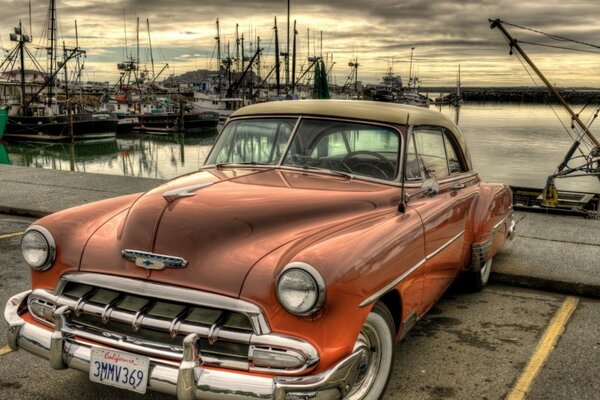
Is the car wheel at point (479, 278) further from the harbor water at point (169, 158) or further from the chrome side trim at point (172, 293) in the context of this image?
the harbor water at point (169, 158)

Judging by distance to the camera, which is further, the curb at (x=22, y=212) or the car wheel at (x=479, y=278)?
the curb at (x=22, y=212)

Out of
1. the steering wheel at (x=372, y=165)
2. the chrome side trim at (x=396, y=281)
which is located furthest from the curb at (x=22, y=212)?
the chrome side trim at (x=396, y=281)

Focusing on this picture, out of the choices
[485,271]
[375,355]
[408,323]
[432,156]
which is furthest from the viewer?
[485,271]

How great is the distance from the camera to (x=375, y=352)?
3.44m

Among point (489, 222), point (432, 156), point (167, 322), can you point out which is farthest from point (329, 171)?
point (489, 222)

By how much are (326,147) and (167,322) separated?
A: 2055 millimetres

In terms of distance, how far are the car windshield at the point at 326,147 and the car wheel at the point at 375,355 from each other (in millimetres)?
1242

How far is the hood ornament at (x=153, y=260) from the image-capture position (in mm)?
3127

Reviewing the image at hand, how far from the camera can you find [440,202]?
178 inches

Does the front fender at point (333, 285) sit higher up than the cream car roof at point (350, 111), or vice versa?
the cream car roof at point (350, 111)

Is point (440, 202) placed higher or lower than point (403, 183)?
lower

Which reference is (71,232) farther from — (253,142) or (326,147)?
(326,147)

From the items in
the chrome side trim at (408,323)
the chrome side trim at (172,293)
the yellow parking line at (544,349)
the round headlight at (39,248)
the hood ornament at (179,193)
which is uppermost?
the hood ornament at (179,193)

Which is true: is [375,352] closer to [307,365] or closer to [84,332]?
[307,365]
